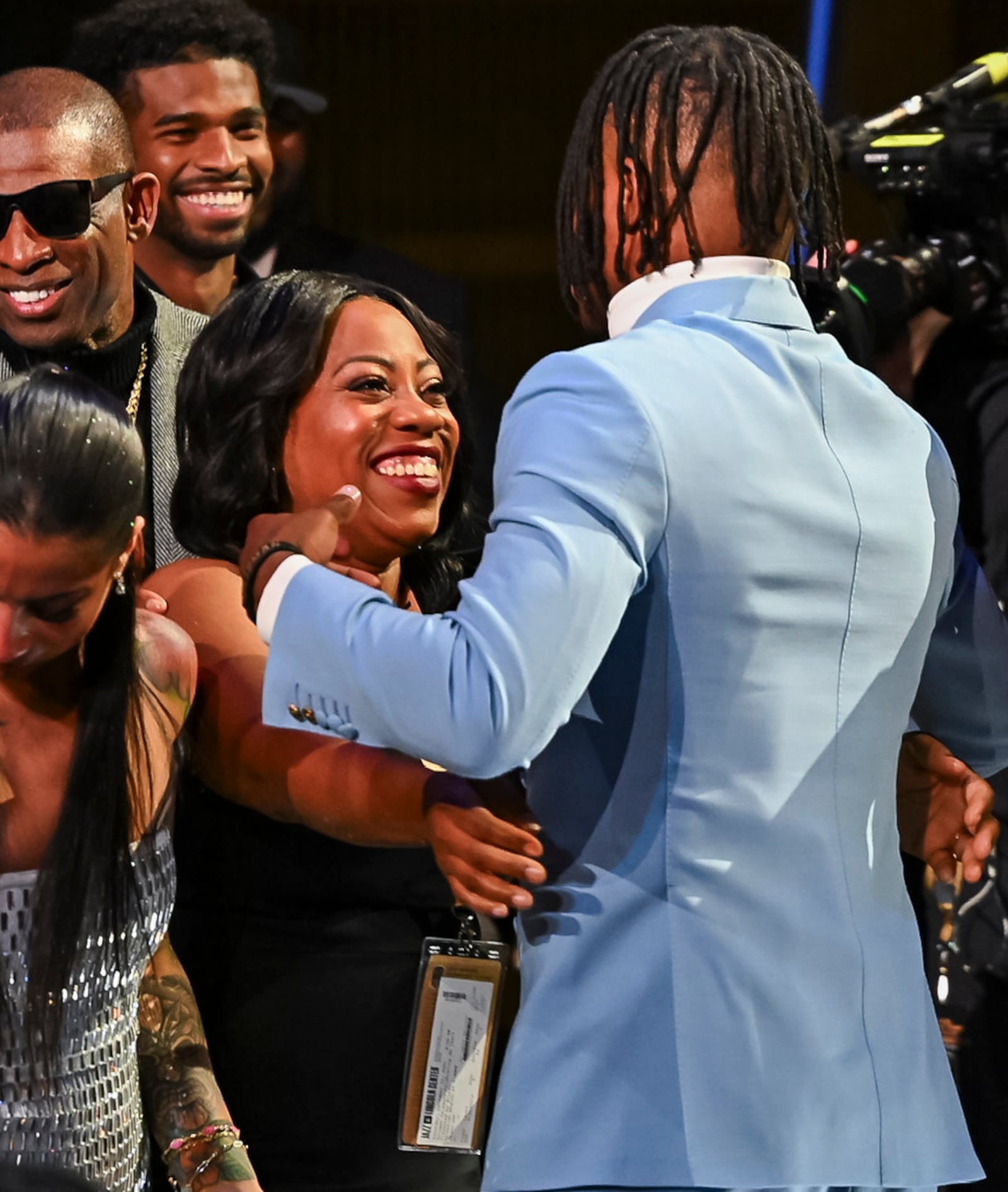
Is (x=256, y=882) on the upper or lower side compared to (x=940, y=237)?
lower

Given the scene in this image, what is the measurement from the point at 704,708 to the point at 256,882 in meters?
0.63

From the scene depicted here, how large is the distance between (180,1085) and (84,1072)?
134 mm

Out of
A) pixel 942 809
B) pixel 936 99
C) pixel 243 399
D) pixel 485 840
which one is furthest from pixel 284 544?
pixel 936 99

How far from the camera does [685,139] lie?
4.34ft

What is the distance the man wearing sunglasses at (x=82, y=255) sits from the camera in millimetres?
1646

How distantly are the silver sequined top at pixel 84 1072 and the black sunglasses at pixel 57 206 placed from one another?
60cm

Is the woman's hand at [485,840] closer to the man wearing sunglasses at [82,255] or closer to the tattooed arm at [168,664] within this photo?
the tattooed arm at [168,664]

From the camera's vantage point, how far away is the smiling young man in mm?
1992

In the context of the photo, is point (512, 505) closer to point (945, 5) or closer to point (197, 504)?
point (197, 504)

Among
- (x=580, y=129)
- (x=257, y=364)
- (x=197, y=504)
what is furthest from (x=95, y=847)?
(x=580, y=129)

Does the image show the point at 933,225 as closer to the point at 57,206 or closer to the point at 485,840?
the point at 57,206

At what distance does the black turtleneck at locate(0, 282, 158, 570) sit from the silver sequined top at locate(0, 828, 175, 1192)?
1.42 feet

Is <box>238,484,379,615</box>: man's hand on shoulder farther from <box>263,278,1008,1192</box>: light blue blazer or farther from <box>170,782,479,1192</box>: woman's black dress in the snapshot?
<box>170,782,479,1192</box>: woman's black dress

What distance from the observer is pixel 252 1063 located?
66.3 inches
